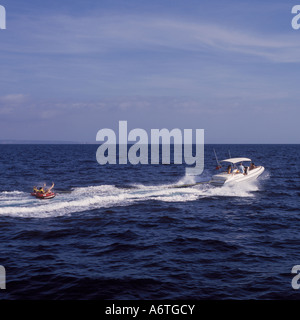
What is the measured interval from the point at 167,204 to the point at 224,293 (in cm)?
1524

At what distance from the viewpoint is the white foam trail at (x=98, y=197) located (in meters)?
24.0

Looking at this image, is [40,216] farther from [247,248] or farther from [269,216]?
[269,216]

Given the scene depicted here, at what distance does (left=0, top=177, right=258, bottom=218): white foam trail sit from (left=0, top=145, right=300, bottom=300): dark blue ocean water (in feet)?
0.30

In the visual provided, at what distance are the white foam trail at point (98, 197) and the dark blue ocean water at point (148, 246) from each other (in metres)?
0.09

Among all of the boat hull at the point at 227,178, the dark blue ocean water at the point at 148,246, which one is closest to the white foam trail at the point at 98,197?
the dark blue ocean water at the point at 148,246

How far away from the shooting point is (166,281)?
13.1m

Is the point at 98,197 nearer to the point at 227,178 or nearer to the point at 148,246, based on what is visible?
the point at 148,246

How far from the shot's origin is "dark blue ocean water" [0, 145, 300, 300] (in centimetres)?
1255

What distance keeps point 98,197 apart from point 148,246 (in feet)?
39.7

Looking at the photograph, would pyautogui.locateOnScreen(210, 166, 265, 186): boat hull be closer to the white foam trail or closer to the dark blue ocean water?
the white foam trail

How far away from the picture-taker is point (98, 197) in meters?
28.4

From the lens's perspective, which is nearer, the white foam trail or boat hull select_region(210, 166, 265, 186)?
the white foam trail

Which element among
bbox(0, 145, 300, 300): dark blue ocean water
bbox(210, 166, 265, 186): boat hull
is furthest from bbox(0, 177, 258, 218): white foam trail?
bbox(210, 166, 265, 186): boat hull
